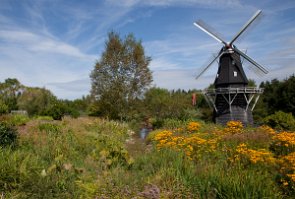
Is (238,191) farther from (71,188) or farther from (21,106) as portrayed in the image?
(21,106)

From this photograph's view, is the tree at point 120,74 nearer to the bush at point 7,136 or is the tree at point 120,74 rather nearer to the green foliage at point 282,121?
the green foliage at point 282,121

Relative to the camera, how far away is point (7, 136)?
33.6 ft

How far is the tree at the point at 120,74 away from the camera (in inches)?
1020

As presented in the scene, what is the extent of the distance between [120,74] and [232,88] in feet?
34.6

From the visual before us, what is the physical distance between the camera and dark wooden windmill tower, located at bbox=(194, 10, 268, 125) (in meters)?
28.2

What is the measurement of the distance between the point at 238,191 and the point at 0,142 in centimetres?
788

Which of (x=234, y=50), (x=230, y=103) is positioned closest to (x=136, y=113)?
(x=230, y=103)

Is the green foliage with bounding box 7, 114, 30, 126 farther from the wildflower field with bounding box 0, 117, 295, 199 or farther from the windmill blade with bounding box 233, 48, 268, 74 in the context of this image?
the windmill blade with bounding box 233, 48, 268, 74

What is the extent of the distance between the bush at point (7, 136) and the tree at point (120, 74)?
1528 centimetres

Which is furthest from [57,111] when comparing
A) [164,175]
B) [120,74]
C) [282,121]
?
[164,175]

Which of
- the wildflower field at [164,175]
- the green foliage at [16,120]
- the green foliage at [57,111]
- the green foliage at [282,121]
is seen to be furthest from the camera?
the green foliage at [57,111]

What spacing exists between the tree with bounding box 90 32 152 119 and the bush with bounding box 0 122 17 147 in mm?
15280

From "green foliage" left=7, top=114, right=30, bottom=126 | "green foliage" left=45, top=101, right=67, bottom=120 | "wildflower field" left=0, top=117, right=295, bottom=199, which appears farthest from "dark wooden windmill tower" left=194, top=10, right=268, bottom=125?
"wildflower field" left=0, top=117, right=295, bottom=199

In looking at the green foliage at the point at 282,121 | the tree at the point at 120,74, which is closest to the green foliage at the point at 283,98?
the green foliage at the point at 282,121
